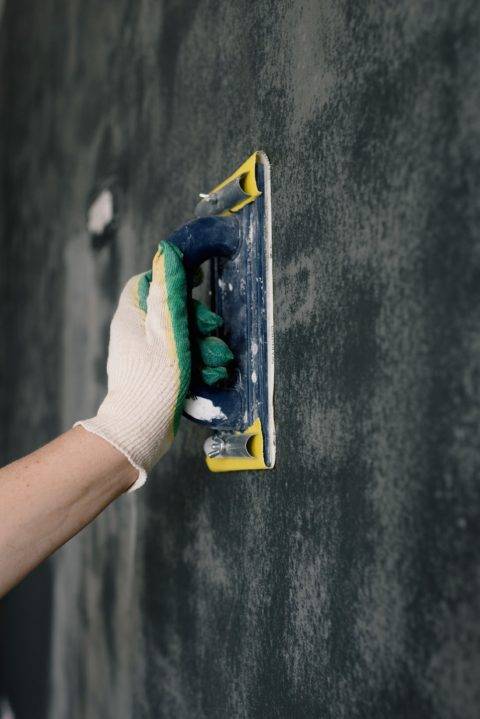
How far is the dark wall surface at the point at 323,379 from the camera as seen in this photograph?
0.61 m

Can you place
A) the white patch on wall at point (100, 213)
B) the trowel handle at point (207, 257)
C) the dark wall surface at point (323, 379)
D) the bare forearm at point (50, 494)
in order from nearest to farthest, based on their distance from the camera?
the dark wall surface at point (323, 379), the bare forearm at point (50, 494), the trowel handle at point (207, 257), the white patch on wall at point (100, 213)

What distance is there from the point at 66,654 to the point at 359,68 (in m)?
1.78

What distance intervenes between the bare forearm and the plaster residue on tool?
15cm

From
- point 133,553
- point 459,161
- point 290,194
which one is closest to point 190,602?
point 133,553

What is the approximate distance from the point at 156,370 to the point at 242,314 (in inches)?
6.2

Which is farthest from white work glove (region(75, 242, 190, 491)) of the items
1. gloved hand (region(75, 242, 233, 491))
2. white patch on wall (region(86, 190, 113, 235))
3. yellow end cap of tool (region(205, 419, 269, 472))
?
white patch on wall (region(86, 190, 113, 235))

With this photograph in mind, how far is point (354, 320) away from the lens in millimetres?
747

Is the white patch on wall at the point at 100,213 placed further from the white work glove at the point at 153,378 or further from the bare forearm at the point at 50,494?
the bare forearm at the point at 50,494

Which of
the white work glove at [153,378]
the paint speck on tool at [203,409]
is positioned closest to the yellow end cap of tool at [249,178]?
the white work glove at [153,378]

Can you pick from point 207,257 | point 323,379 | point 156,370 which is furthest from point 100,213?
point 323,379

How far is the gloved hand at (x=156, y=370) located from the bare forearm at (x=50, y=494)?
0.09 feet

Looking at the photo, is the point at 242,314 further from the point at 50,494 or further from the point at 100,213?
the point at 100,213

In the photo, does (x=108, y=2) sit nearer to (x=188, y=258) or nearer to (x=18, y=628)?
(x=188, y=258)

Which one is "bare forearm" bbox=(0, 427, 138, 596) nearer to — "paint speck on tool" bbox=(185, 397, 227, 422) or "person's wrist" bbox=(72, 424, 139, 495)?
"person's wrist" bbox=(72, 424, 139, 495)
